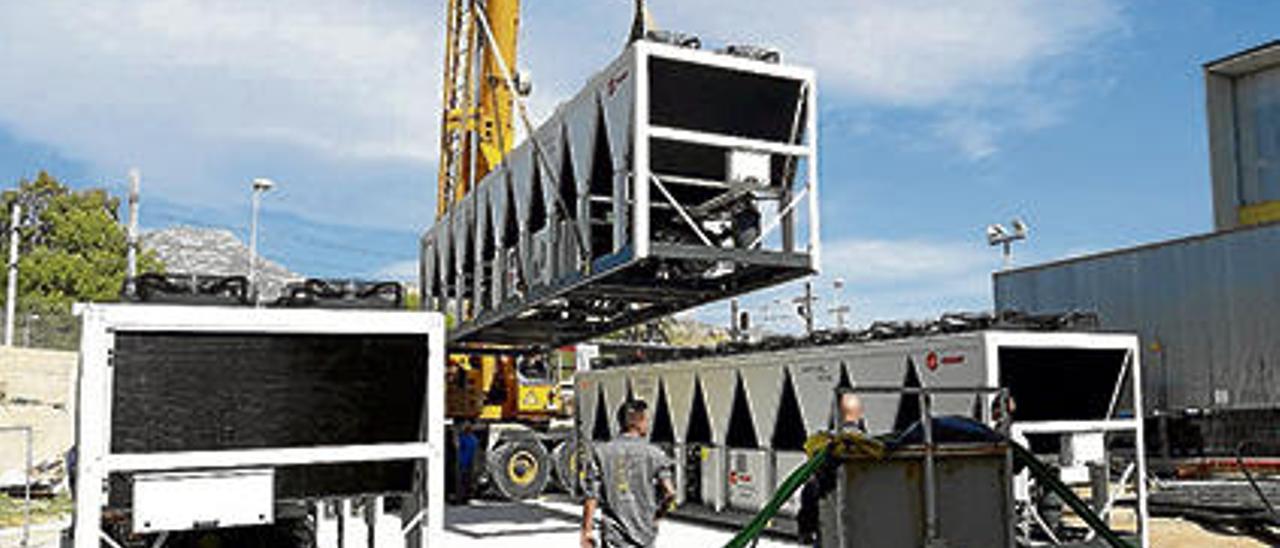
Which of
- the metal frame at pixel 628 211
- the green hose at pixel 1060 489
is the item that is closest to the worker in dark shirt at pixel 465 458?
the metal frame at pixel 628 211

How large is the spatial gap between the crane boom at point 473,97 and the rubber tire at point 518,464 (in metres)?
4.59

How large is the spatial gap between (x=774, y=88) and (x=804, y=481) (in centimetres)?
456

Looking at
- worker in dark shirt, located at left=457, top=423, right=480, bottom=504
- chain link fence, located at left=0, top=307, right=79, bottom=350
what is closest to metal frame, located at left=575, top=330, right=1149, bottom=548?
worker in dark shirt, located at left=457, top=423, right=480, bottom=504

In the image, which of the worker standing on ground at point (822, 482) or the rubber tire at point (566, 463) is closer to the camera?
the worker standing on ground at point (822, 482)

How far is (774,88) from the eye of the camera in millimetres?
9836

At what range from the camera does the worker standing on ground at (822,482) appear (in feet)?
21.0

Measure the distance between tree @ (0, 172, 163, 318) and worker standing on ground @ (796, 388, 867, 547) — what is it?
141 feet

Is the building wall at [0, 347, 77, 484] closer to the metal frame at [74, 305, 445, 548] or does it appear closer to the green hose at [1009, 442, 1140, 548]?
the metal frame at [74, 305, 445, 548]

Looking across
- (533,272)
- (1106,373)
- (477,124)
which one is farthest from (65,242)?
(1106,373)

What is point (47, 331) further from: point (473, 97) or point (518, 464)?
point (473, 97)

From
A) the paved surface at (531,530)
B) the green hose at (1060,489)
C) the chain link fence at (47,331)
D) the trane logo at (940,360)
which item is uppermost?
the chain link fence at (47,331)

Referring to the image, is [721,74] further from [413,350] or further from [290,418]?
[290,418]

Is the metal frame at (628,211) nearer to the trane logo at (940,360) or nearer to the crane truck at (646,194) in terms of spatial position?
the crane truck at (646,194)

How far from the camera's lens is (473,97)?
1641cm
